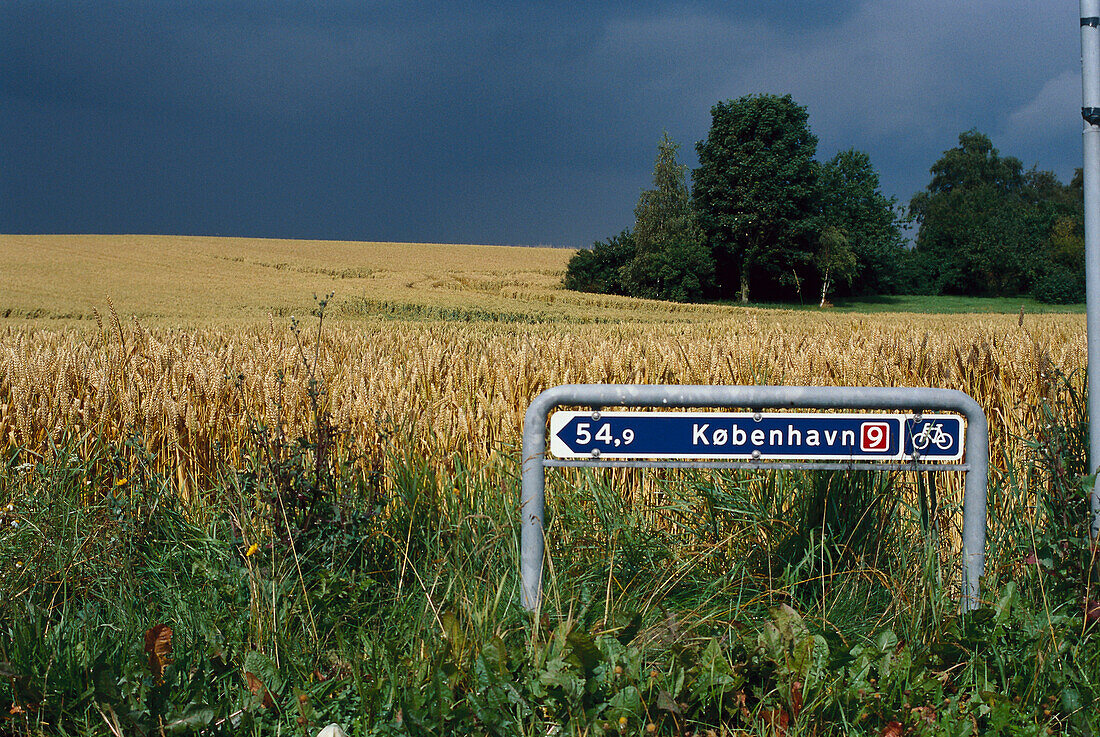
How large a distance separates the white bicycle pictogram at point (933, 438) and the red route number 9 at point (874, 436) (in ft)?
0.33

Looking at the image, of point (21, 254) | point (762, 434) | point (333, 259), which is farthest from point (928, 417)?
point (333, 259)

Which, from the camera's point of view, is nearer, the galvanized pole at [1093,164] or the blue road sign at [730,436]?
the blue road sign at [730,436]

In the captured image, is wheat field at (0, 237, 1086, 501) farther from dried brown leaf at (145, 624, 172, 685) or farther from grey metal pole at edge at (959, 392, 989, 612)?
dried brown leaf at (145, 624, 172, 685)

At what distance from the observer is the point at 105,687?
5.38ft

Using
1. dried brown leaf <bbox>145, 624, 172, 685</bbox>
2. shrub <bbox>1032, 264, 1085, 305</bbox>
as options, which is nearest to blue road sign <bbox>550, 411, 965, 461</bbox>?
dried brown leaf <bbox>145, 624, 172, 685</bbox>

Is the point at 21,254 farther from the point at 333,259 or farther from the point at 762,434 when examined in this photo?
the point at 762,434

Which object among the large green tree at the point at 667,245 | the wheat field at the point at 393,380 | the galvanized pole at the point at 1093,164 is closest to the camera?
the galvanized pole at the point at 1093,164

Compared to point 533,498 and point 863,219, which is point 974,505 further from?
point 863,219

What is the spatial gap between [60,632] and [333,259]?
43.5 metres

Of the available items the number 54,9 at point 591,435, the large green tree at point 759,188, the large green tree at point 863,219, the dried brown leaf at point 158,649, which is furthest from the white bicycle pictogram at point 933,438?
the large green tree at point 863,219

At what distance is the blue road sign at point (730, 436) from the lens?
191cm

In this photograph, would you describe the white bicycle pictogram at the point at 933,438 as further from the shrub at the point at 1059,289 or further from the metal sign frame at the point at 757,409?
the shrub at the point at 1059,289

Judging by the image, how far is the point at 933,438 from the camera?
198cm

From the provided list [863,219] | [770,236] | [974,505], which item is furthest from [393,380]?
[863,219]
